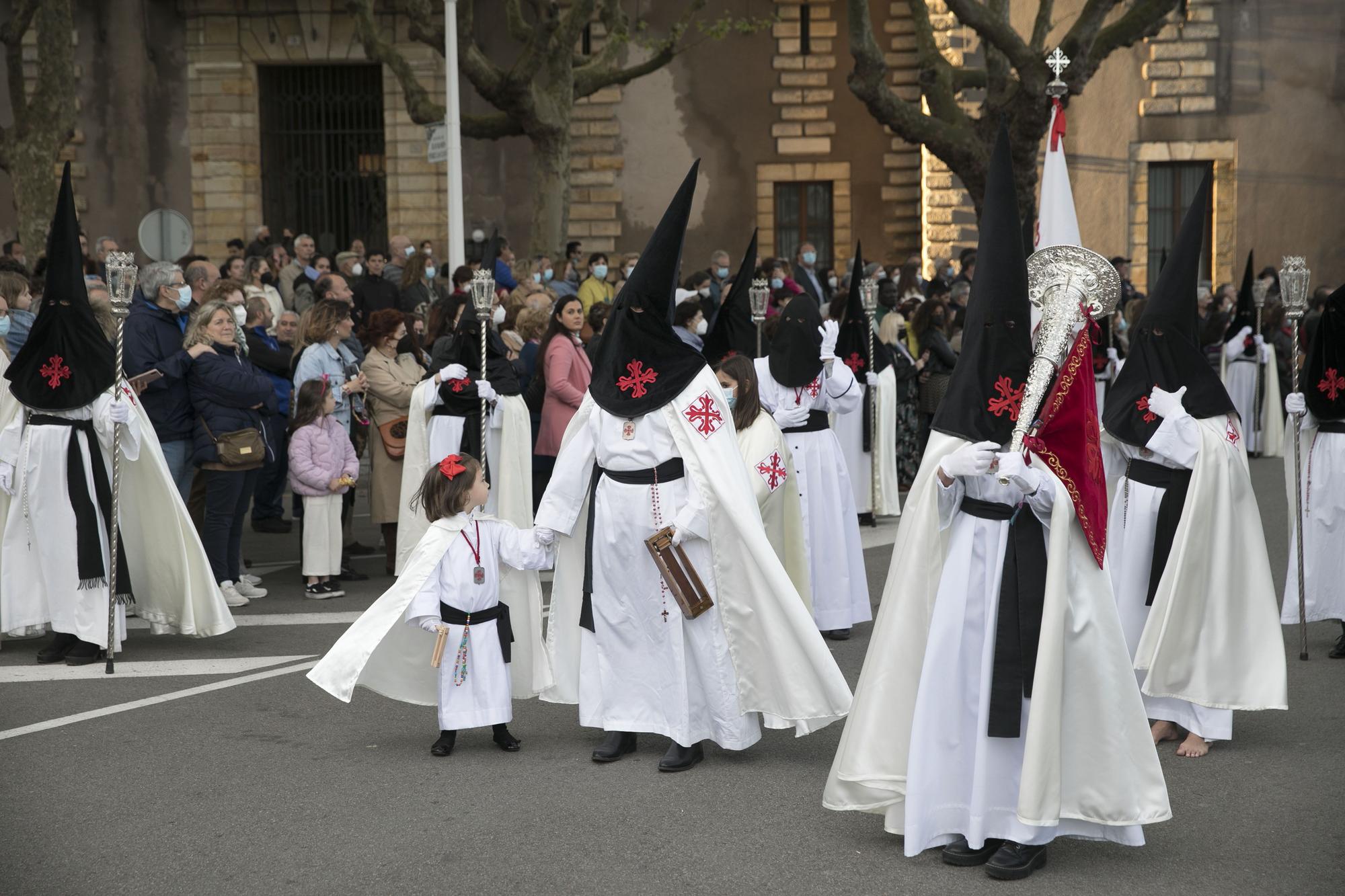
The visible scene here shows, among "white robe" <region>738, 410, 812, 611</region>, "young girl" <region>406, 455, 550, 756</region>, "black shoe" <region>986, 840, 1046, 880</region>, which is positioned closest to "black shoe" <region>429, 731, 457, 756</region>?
"young girl" <region>406, 455, 550, 756</region>

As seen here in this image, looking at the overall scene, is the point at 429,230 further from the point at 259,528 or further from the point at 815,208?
the point at 259,528

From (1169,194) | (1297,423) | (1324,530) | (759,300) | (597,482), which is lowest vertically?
(1324,530)

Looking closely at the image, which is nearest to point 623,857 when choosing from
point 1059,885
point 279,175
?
point 1059,885

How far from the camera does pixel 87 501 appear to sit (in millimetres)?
8234

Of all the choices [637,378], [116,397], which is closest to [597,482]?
[637,378]

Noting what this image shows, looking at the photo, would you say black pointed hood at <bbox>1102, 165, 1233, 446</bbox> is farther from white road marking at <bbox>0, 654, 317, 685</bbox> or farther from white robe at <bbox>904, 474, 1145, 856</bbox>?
white road marking at <bbox>0, 654, 317, 685</bbox>

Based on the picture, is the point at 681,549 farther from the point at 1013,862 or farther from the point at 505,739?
the point at 1013,862

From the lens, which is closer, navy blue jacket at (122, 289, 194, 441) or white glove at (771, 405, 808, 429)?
white glove at (771, 405, 808, 429)

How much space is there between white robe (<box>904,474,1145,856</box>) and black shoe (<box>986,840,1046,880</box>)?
0.04 metres

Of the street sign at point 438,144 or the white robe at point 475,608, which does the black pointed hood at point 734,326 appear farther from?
the street sign at point 438,144

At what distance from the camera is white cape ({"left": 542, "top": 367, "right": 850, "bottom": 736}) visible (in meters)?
6.31

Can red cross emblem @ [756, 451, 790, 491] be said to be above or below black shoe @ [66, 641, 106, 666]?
above

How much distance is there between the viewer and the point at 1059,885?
502 centimetres

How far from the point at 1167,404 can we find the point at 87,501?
213 inches
